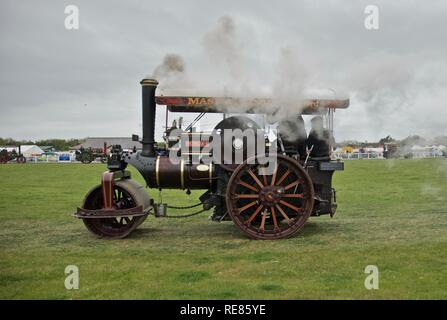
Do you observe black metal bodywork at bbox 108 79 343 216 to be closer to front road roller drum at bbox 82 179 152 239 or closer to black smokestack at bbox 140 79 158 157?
black smokestack at bbox 140 79 158 157

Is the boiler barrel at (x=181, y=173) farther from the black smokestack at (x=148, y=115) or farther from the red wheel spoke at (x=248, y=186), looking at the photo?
the red wheel spoke at (x=248, y=186)

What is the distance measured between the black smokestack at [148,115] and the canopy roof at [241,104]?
0.55 ft

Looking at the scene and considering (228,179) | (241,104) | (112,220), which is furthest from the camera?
(112,220)

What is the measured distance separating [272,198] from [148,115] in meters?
2.33

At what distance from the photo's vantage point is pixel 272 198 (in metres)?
7.32

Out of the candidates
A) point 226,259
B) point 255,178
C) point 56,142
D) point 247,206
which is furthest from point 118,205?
point 56,142

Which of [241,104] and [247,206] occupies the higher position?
[241,104]

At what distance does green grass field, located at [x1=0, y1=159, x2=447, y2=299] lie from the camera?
15.8 feet

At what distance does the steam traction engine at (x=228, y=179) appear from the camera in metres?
7.32

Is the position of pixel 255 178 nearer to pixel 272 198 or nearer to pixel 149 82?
pixel 272 198

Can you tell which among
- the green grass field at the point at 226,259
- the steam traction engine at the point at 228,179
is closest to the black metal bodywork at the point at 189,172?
the steam traction engine at the point at 228,179

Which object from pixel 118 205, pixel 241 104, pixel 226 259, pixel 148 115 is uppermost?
pixel 241 104

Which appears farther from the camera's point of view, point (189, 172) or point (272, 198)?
point (189, 172)
